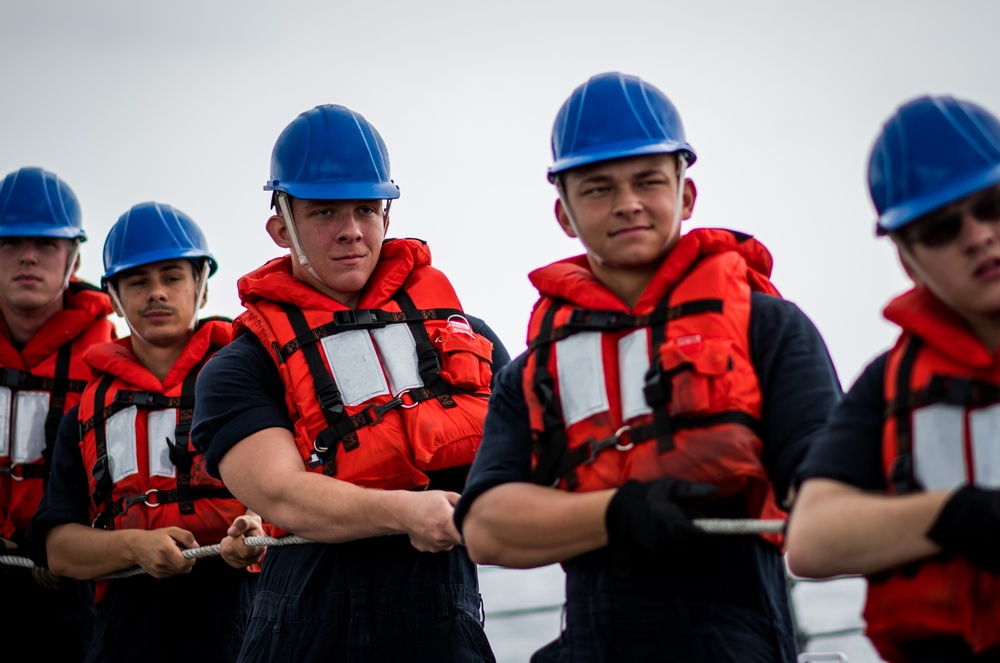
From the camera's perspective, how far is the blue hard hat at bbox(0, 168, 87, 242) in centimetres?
615

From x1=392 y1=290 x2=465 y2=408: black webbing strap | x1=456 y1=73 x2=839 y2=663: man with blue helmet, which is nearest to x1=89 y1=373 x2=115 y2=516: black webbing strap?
x1=392 y1=290 x2=465 y2=408: black webbing strap

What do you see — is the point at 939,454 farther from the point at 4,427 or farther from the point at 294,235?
the point at 4,427

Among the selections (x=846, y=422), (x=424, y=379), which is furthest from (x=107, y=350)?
(x=846, y=422)

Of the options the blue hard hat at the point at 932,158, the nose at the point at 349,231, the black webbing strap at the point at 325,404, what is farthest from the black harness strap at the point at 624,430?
the nose at the point at 349,231

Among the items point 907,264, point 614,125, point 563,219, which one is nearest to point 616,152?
point 614,125

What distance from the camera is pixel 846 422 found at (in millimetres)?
2699

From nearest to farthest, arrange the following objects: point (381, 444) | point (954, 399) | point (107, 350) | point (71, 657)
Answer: point (954, 399), point (381, 444), point (107, 350), point (71, 657)

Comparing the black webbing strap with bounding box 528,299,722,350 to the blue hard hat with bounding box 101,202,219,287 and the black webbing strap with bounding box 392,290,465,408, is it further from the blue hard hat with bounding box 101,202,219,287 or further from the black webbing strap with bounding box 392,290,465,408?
the blue hard hat with bounding box 101,202,219,287

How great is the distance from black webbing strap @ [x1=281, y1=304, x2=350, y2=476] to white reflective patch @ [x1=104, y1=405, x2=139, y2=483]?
129 centimetres

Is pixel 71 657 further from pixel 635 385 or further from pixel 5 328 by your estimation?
pixel 635 385

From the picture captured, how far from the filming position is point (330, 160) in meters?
4.41

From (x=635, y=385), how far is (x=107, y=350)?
3022mm

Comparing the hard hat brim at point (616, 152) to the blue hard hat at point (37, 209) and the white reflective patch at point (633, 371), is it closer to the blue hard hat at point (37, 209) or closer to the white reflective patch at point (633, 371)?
the white reflective patch at point (633, 371)

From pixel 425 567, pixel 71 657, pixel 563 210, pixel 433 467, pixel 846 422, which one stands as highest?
pixel 563 210
